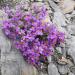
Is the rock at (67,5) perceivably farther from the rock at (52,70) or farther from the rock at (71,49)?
the rock at (52,70)

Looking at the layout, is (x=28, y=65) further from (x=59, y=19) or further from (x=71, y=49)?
(x=59, y=19)

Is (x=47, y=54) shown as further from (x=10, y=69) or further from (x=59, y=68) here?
(x=10, y=69)

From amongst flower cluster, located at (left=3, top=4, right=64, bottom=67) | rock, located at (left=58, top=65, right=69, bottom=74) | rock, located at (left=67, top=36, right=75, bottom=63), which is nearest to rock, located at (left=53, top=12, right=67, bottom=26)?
rock, located at (left=67, top=36, right=75, bottom=63)

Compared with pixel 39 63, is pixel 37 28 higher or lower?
higher

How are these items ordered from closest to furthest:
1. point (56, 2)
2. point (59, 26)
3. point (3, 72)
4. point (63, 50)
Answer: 1. point (3, 72)
2. point (63, 50)
3. point (59, 26)
4. point (56, 2)

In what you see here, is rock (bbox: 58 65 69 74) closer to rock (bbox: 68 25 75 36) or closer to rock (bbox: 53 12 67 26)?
rock (bbox: 68 25 75 36)

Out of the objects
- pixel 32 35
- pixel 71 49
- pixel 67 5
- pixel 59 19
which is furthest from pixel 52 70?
pixel 67 5

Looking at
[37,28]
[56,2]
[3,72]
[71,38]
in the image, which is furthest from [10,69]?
[56,2]

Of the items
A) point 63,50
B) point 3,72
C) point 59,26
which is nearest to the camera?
point 3,72
